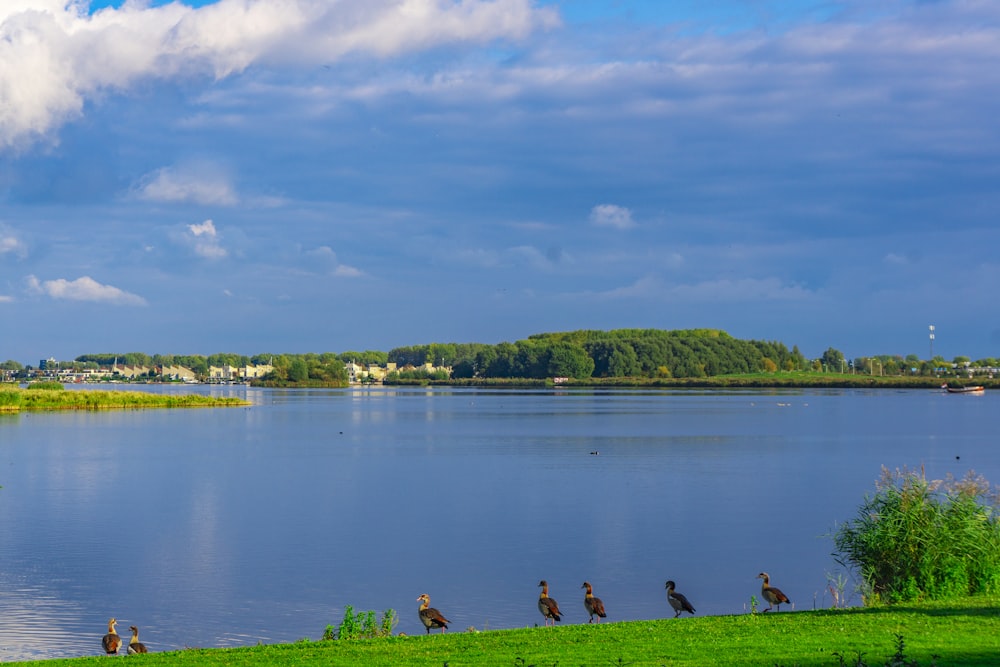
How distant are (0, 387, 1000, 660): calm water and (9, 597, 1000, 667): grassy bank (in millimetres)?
3463

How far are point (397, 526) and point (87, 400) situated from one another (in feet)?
253

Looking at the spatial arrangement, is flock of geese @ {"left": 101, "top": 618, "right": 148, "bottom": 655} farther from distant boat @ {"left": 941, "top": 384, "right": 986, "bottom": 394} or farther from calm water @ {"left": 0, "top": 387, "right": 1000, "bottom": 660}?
distant boat @ {"left": 941, "top": 384, "right": 986, "bottom": 394}

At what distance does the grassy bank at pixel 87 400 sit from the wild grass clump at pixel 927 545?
267 ft

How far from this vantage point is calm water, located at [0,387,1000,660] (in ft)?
59.7

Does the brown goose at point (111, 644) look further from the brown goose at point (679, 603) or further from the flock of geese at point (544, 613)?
the brown goose at point (679, 603)

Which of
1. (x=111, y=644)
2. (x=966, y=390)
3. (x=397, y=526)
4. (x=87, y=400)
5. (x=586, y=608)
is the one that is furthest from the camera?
(x=966, y=390)

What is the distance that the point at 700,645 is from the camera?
39.8 feet

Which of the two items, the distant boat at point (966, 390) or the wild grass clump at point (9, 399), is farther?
the distant boat at point (966, 390)

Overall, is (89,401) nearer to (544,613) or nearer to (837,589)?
(544,613)

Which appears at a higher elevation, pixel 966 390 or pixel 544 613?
pixel 544 613

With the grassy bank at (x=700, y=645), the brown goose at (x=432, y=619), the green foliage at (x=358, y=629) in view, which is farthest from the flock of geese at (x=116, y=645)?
the brown goose at (x=432, y=619)

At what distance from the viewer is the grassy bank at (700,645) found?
11266 millimetres

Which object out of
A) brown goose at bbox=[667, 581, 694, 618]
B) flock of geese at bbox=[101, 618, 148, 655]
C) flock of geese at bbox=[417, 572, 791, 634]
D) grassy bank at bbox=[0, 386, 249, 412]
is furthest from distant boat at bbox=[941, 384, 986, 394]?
flock of geese at bbox=[101, 618, 148, 655]

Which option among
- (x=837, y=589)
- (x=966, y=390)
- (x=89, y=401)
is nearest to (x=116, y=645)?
(x=837, y=589)
